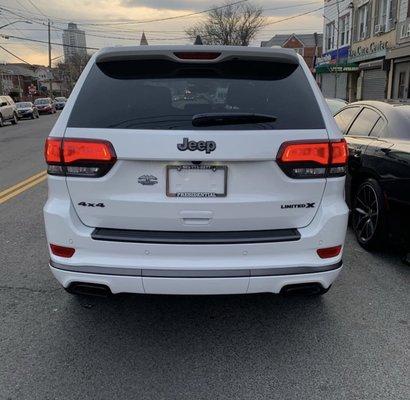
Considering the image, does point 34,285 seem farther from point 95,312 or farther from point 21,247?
point 21,247

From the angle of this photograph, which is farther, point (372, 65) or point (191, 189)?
point (372, 65)

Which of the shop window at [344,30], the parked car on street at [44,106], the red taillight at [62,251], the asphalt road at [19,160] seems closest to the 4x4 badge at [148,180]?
the red taillight at [62,251]

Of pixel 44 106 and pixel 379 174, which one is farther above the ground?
pixel 379 174

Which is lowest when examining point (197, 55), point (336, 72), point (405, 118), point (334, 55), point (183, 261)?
point (183, 261)

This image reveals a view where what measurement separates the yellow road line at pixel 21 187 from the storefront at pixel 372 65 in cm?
2115

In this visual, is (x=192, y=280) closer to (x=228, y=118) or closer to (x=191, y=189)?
(x=191, y=189)

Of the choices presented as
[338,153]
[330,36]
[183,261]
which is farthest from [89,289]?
[330,36]

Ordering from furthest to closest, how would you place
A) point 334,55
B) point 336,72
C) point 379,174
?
point 334,55
point 336,72
point 379,174

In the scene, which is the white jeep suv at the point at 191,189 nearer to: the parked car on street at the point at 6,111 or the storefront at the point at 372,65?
the storefront at the point at 372,65

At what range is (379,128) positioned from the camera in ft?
17.4

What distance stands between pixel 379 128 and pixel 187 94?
2.96 meters

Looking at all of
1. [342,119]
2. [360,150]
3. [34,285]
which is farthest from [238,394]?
[342,119]

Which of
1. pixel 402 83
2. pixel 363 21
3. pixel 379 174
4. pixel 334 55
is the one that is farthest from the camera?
pixel 334 55

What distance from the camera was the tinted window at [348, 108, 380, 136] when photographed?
5.57 m
